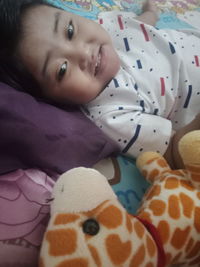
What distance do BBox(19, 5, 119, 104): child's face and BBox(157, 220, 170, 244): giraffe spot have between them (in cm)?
42

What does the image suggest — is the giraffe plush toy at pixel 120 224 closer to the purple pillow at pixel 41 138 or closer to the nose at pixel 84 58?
the purple pillow at pixel 41 138

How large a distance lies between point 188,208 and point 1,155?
0.35 m

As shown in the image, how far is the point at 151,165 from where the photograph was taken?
2.59ft

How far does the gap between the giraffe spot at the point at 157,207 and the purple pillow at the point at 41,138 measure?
18 centimetres

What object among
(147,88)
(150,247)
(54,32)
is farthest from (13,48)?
(150,247)

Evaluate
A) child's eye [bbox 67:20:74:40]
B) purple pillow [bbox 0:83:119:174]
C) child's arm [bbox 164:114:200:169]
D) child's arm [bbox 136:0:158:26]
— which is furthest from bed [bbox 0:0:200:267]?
child's arm [bbox 136:0:158:26]

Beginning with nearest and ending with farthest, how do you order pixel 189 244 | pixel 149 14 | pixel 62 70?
pixel 189 244, pixel 62 70, pixel 149 14

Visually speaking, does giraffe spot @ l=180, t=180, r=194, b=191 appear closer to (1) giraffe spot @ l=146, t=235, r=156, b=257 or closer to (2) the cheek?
(1) giraffe spot @ l=146, t=235, r=156, b=257

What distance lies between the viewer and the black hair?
0.86 m

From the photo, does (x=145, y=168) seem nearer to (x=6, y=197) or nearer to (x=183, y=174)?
(x=183, y=174)

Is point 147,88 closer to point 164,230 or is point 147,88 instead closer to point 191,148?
point 191,148

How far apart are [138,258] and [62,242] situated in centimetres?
12

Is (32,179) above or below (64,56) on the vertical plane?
below

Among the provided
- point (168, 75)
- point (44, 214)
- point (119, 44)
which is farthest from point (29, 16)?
point (44, 214)
